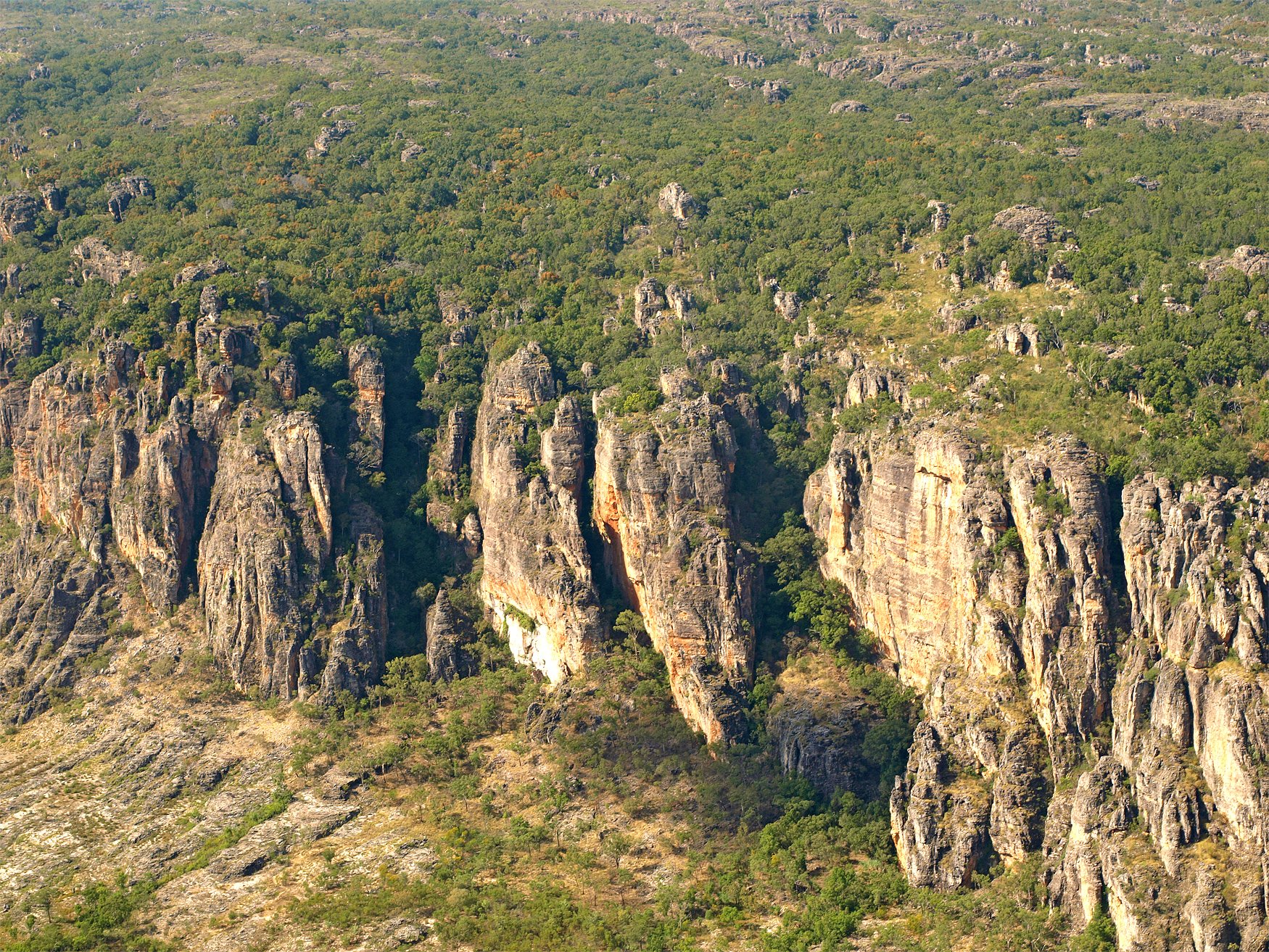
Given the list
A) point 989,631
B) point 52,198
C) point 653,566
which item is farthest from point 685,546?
point 52,198

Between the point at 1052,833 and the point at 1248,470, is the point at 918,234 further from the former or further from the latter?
the point at 1052,833

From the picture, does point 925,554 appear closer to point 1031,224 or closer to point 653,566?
point 653,566

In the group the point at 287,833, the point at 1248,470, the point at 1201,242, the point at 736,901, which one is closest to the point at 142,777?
the point at 287,833

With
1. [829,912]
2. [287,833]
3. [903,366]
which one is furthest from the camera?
[903,366]

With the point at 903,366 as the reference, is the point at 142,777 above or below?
below

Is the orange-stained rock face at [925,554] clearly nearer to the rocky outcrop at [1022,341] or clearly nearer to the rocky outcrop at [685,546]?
the rocky outcrop at [685,546]

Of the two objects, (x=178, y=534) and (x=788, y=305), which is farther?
(x=788, y=305)

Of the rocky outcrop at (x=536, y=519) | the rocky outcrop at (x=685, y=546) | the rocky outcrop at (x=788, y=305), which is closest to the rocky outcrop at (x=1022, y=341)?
the rocky outcrop at (x=685, y=546)
